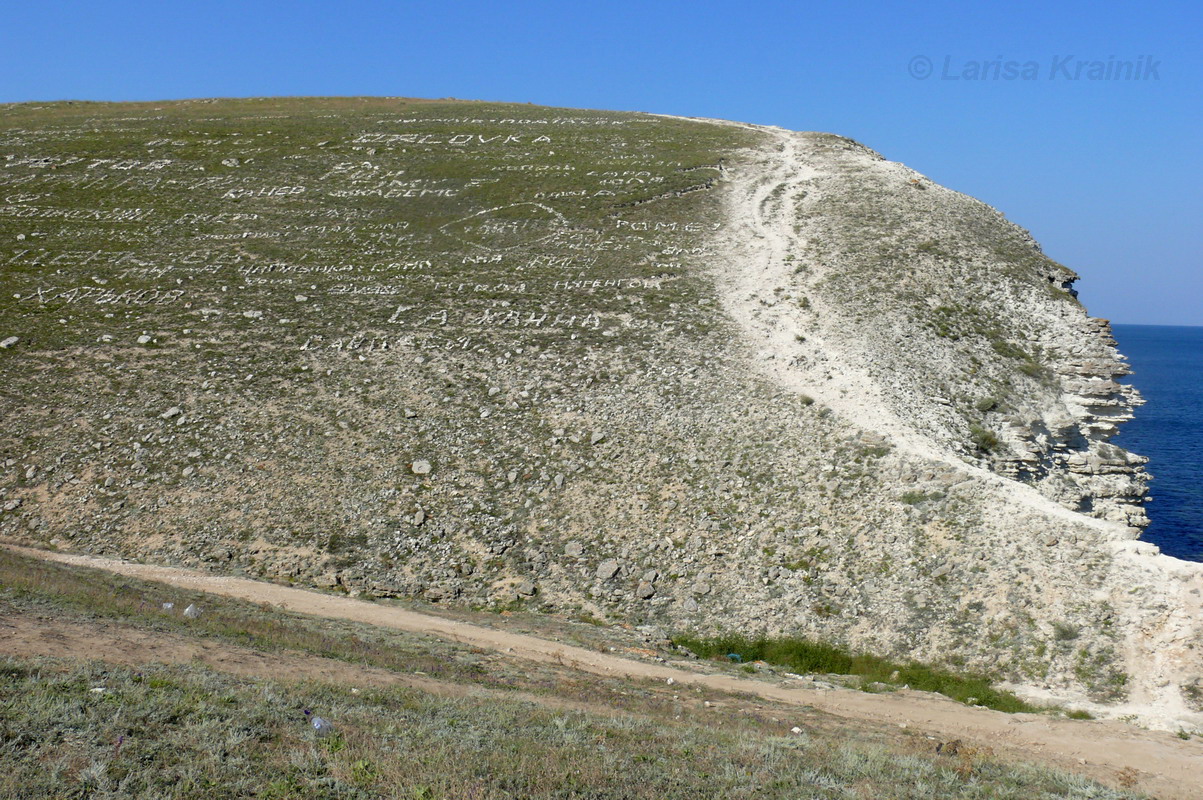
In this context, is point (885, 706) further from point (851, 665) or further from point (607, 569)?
point (607, 569)

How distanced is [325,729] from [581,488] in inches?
685

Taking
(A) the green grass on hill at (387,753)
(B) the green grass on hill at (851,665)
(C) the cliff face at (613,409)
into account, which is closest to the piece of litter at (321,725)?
(A) the green grass on hill at (387,753)

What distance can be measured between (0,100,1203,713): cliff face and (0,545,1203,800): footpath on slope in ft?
6.51

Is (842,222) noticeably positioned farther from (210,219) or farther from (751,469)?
(210,219)

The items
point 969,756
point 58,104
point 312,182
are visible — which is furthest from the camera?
point 58,104

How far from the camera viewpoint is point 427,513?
27875 millimetres

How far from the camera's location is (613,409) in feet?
104

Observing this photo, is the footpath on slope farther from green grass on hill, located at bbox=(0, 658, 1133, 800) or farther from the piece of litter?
the piece of litter

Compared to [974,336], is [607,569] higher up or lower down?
lower down

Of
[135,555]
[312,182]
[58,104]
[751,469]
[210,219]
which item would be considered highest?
[58,104]

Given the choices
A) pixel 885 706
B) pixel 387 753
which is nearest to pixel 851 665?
pixel 885 706

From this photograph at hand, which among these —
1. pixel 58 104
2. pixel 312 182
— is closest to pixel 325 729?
pixel 312 182

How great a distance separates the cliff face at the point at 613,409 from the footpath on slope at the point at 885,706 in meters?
1.98

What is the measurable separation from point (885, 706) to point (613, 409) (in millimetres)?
15774
